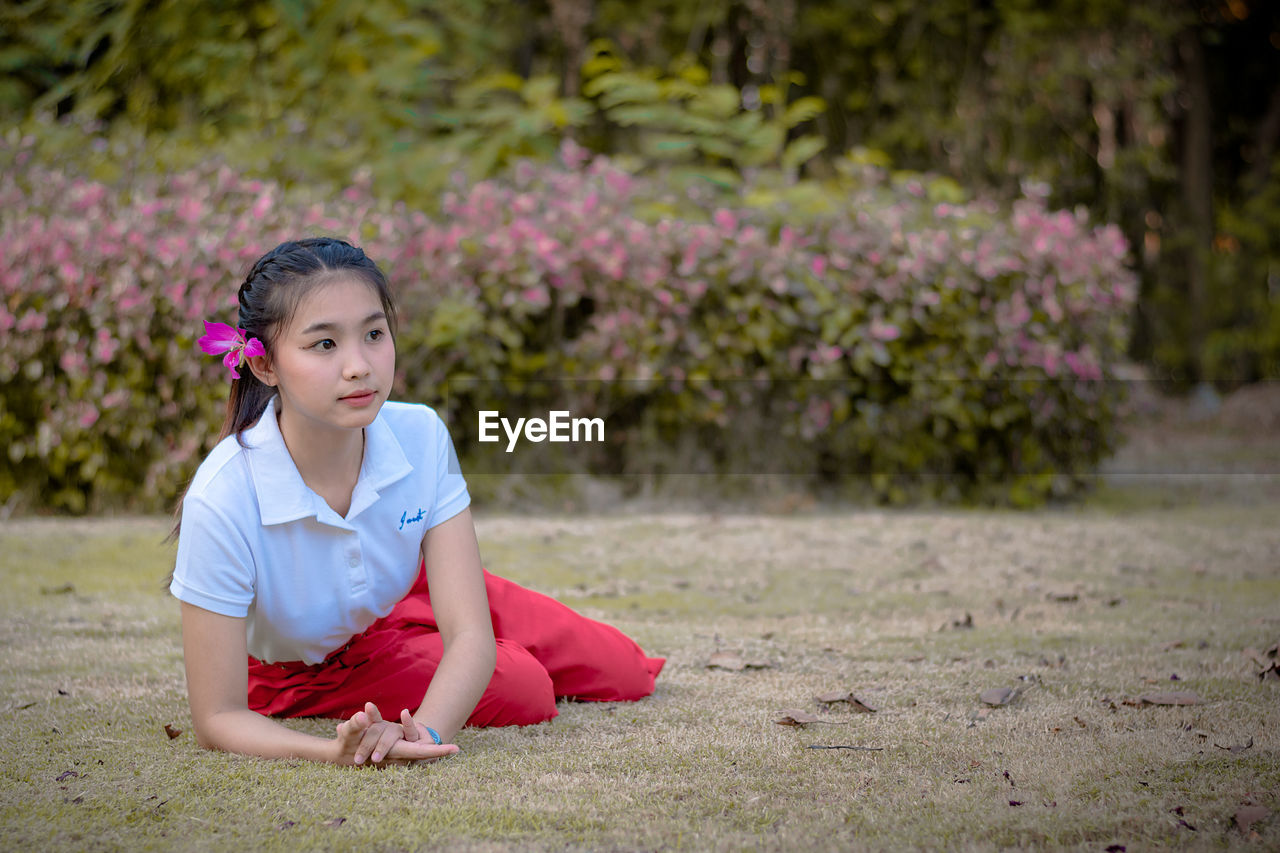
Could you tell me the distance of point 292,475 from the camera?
2.12 m

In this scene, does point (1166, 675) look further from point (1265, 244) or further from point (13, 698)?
point (1265, 244)

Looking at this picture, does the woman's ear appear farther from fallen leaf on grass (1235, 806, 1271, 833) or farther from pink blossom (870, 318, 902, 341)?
pink blossom (870, 318, 902, 341)

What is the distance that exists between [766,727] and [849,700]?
0.27 metres

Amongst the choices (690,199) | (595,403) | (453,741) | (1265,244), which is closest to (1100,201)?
(1265,244)

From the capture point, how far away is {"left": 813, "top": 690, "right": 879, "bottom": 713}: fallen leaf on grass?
2.44 metres

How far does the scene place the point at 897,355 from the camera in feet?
17.9

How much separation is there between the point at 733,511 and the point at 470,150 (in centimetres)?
284

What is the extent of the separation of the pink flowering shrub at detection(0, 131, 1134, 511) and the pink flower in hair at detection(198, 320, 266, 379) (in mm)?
2923

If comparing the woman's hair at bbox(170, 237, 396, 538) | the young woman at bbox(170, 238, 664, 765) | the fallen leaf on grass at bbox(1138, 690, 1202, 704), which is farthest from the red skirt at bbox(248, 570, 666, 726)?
the fallen leaf on grass at bbox(1138, 690, 1202, 704)

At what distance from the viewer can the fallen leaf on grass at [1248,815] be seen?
5.79ft

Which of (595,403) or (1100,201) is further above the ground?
(1100,201)

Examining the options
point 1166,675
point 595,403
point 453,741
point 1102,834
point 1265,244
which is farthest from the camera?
point 1265,244

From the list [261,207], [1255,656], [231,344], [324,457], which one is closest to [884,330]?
[1255,656]

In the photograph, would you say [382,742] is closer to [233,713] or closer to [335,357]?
[233,713]
